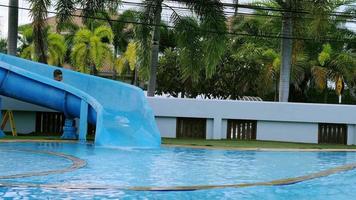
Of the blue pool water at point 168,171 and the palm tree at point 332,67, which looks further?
the palm tree at point 332,67

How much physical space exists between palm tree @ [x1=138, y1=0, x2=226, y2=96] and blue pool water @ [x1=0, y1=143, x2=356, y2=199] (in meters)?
4.69

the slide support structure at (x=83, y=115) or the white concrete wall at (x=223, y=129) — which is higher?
the slide support structure at (x=83, y=115)

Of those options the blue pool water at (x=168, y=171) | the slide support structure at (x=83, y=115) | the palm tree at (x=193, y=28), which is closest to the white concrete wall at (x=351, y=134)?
the blue pool water at (x=168, y=171)

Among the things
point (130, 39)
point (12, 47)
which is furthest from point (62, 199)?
point (130, 39)

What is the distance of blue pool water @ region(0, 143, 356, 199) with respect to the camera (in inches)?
Result: 336

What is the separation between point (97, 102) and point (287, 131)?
858 centimetres

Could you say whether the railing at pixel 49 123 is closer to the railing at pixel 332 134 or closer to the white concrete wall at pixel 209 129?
the white concrete wall at pixel 209 129

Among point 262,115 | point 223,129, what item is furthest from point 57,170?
point 262,115

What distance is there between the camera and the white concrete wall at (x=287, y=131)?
22.2m

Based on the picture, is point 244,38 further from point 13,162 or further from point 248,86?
point 13,162

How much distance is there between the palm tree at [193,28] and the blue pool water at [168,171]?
15.4 feet

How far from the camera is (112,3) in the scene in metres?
20.7

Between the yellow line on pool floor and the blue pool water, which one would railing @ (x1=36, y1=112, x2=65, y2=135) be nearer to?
the blue pool water

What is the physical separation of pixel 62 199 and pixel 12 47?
44.3 feet
